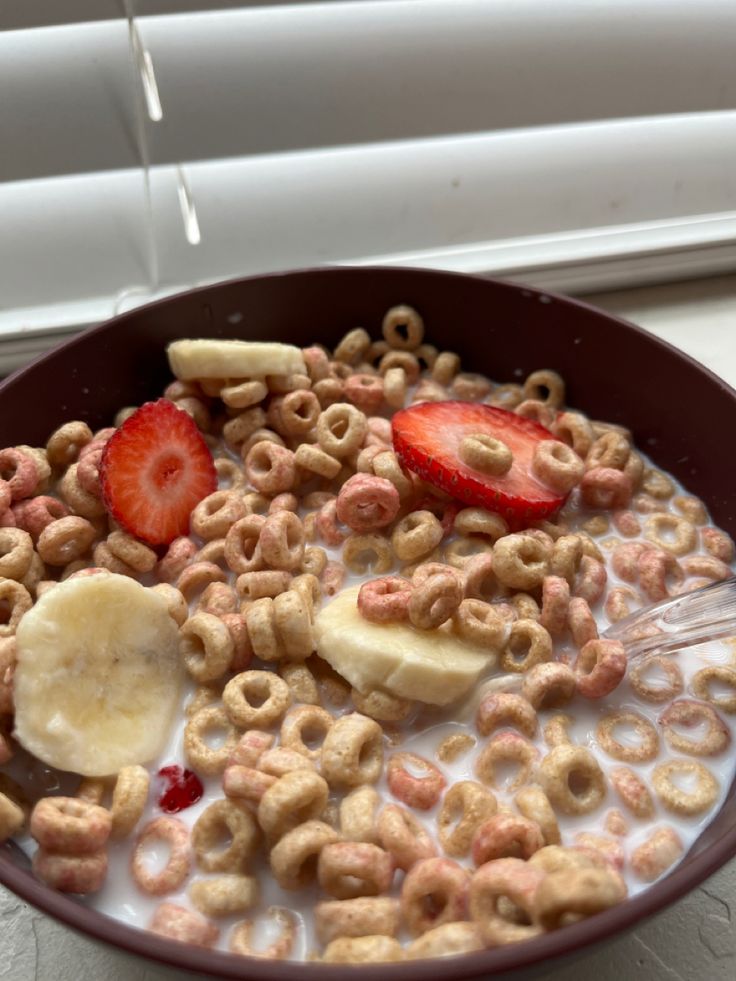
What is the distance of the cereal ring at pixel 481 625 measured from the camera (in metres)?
0.77

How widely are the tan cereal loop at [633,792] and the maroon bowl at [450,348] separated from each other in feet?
1.02

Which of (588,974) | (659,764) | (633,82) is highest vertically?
(633,82)

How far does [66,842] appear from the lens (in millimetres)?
642

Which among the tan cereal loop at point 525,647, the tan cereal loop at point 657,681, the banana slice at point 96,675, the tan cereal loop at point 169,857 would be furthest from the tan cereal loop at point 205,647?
the tan cereal loop at point 657,681

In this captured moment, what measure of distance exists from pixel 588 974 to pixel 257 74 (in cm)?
93

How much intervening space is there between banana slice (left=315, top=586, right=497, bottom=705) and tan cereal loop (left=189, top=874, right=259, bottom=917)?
166mm

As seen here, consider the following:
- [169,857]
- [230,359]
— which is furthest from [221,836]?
[230,359]

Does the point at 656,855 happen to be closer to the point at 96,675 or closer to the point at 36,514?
the point at 96,675

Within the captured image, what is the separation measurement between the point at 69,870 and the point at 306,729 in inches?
7.5

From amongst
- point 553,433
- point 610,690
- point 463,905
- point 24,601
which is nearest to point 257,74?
point 553,433

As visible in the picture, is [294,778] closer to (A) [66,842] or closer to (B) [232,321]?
(A) [66,842]

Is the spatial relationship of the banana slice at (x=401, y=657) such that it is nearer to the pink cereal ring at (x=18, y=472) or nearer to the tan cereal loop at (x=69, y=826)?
the tan cereal loop at (x=69, y=826)

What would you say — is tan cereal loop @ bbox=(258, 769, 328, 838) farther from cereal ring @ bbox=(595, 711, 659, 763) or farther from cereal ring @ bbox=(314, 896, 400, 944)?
cereal ring @ bbox=(595, 711, 659, 763)

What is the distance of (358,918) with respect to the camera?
2.03 feet
